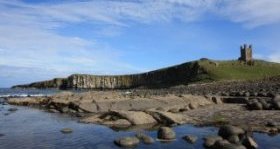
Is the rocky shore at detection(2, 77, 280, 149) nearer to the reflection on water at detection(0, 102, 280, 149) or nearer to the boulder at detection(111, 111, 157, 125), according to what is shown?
the boulder at detection(111, 111, 157, 125)

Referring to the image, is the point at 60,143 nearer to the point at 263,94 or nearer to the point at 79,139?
the point at 79,139

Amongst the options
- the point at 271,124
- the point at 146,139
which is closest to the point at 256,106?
the point at 271,124

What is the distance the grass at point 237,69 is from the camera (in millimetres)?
149988

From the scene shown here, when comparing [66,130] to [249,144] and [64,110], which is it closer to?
[249,144]

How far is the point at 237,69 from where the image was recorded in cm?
16388

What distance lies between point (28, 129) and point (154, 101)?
1535cm

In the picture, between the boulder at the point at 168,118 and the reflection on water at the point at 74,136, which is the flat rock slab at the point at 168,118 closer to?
the boulder at the point at 168,118

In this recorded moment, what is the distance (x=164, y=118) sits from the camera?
32.1 meters

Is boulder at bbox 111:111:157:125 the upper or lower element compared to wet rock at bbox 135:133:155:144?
upper

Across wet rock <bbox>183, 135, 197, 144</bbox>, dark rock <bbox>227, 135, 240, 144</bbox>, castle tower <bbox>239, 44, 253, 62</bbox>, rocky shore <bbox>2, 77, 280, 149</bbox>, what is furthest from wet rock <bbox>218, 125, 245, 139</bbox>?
castle tower <bbox>239, 44, 253, 62</bbox>

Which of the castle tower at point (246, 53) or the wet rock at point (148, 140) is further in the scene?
the castle tower at point (246, 53)

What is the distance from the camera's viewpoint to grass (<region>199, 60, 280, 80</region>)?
150 m

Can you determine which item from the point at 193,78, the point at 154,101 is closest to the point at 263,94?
the point at 154,101

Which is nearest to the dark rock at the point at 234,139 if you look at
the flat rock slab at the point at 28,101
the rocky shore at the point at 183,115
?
the rocky shore at the point at 183,115
